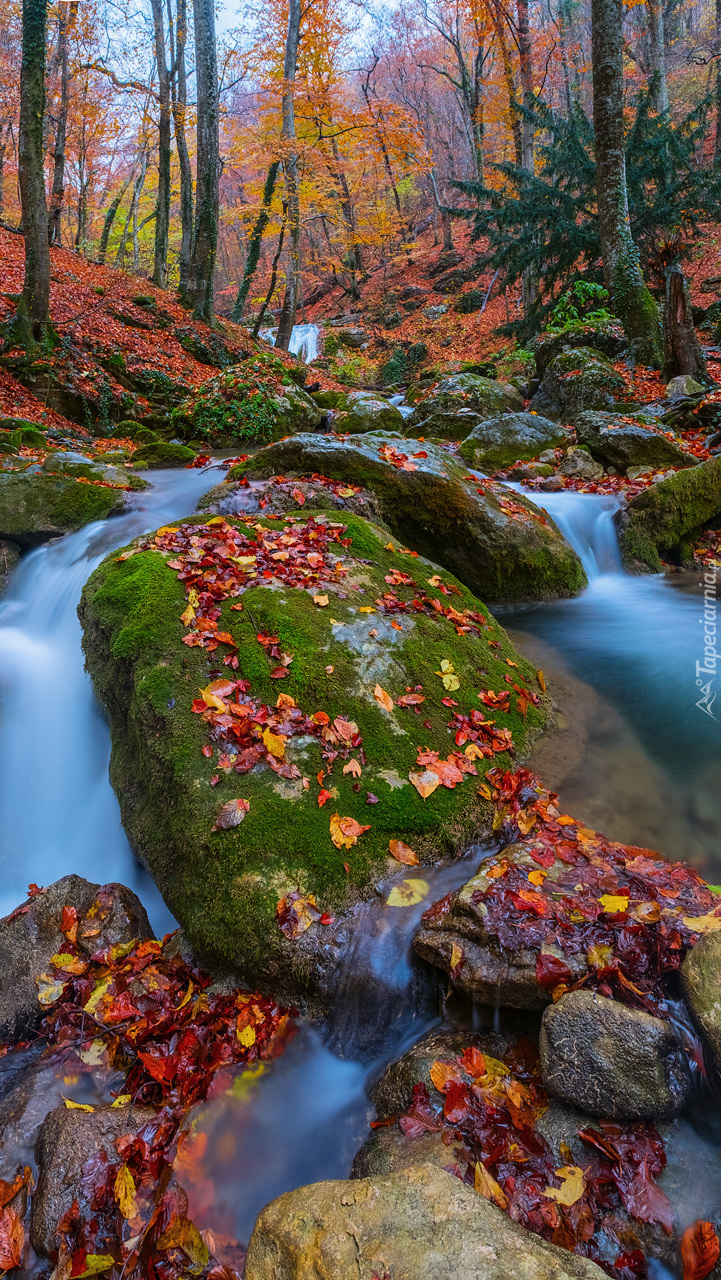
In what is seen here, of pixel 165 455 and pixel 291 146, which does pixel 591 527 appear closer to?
pixel 165 455

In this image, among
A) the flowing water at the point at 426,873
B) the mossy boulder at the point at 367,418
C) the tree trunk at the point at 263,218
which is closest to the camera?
the flowing water at the point at 426,873

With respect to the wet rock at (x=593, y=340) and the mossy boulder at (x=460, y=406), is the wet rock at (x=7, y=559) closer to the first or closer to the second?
the mossy boulder at (x=460, y=406)

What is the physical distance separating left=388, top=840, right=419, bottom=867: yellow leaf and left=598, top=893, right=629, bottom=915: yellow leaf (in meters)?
0.93

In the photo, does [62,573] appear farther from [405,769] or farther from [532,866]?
[532,866]

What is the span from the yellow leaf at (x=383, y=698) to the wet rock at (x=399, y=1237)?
2.20 m

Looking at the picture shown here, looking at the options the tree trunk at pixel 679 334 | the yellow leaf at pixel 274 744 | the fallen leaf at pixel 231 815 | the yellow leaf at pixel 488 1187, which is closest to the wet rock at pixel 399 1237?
the yellow leaf at pixel 488 1187

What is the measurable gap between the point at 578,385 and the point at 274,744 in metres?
11.3

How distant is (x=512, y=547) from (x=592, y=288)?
10.7 m

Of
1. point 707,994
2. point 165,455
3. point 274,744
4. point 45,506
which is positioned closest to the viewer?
point 707,994

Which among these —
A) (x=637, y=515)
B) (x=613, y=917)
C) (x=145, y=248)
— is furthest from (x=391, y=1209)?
(x=145, y=248)

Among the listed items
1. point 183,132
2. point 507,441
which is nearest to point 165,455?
point 507,441

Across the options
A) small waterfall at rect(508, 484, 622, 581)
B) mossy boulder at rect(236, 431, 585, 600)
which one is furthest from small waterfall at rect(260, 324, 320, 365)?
mossy boulder at rect(236, 431, 585, 600)

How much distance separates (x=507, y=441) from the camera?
9953 millimetres

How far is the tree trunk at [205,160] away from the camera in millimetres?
14914
